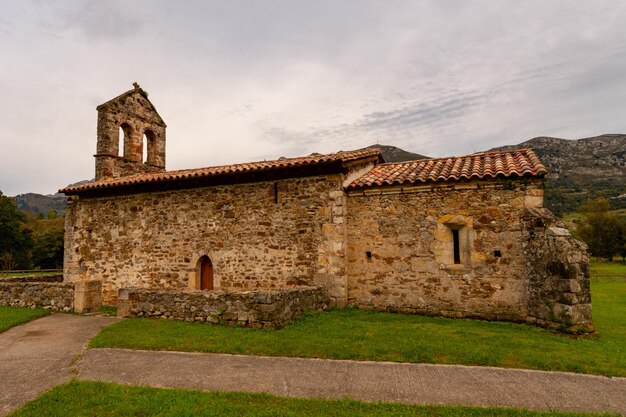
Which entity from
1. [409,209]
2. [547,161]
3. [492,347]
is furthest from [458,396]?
[547,161]

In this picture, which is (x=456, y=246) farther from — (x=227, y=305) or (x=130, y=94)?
(x=130, y=94)

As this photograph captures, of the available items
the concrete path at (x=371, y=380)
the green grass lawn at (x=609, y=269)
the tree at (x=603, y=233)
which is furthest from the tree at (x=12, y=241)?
the tree at (x=603, y=233)

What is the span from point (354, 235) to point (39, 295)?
10.0 meters

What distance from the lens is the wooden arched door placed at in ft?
40.8

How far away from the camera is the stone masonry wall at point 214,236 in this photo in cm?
1107

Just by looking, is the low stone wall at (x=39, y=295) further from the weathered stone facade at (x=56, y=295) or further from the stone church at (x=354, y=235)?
the stone church at (x=354, y=235)

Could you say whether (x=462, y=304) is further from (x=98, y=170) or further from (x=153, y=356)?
(x=98, y=170)

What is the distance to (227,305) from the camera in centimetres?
886

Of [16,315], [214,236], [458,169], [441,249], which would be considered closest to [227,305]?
[214,236]

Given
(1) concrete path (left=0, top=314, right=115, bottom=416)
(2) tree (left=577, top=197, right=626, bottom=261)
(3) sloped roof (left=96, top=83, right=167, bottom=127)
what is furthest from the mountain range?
(1) concrete path (left=0, top=314, right=115, bottom=416)

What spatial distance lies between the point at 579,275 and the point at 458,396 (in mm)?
5031

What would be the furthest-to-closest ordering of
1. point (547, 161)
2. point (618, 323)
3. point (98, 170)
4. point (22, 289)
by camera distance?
1. point (547, 161)
2. point (98, 170)
3. point (22, 289)
4. point (618, 323)

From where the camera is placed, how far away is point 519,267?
30.8 ft

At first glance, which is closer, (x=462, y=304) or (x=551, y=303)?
(x=551, y=303)
